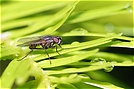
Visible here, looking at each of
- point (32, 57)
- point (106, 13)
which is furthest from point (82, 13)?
point (32, 57)

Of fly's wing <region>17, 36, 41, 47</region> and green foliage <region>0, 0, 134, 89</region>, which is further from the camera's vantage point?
fly's wing <region>17, 36, 41, 47</region>

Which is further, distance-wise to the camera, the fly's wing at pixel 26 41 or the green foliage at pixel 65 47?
the fly's wing at pixel 26 41

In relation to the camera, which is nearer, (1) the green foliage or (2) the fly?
(1) the green foliage

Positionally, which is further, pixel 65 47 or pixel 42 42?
pixel 42 42

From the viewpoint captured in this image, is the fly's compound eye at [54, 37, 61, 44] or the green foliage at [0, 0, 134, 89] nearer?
the green foliage at [0, 0, 134, 89]

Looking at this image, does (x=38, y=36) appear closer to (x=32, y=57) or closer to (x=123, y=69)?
(x=32, y=57)

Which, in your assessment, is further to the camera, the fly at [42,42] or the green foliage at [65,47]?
the fly at [42,42]

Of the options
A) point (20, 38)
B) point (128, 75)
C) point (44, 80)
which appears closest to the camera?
point (44, 80)

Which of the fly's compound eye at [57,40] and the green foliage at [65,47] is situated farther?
the fly's compound eye at [57,40]
